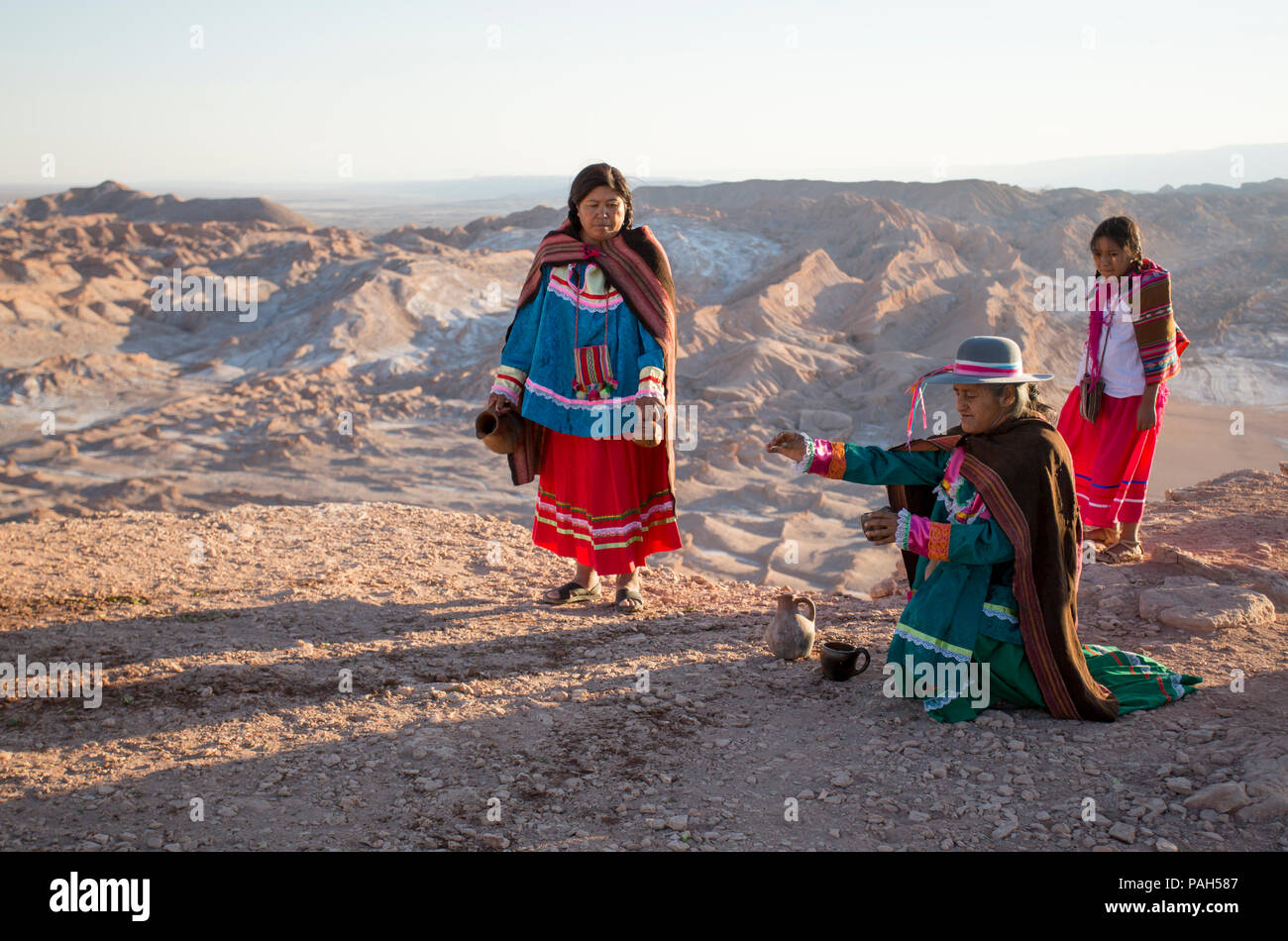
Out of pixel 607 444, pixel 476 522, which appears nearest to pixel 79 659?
pixel 607 444

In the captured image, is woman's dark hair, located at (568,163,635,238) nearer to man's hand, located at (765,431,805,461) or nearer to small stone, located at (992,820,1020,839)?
man's hand, located at (765,431,805,461)

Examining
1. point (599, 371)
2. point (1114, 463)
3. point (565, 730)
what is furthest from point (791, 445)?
point (1114, 463)

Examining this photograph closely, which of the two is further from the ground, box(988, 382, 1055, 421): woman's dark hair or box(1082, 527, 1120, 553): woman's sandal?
box(988, 382, 1055, 421): woman's dark hair

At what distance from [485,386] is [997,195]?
23110 mm

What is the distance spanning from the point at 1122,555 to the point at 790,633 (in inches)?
90.1

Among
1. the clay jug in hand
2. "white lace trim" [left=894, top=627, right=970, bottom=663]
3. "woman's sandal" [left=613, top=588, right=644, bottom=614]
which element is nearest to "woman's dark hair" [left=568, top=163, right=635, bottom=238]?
the clay jug in hand

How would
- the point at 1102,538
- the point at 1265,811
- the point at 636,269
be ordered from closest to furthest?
the point at 1265,811, the point at 636,269, the point at 1102,538

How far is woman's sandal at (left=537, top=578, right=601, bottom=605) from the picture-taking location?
495 cm

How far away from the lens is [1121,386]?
514 cm

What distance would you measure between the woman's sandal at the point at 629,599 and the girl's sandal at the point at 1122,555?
248 cm

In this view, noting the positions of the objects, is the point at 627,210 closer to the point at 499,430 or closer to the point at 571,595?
the point at 499,430

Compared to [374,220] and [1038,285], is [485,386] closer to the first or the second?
[1038,285]

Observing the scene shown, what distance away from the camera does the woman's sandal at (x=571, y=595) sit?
495cm

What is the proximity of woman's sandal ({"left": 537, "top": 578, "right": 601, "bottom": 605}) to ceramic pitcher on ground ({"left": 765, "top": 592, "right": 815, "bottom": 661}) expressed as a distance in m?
1.21
